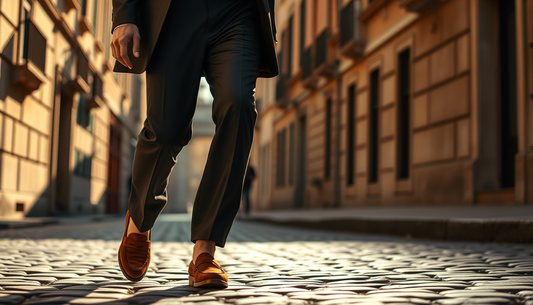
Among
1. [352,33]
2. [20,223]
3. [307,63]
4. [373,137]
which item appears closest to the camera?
[20,223]

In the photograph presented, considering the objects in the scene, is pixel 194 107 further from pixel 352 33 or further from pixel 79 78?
pixel 79 78

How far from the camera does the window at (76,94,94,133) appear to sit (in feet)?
50.3

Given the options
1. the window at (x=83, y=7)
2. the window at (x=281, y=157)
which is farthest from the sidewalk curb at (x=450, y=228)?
the window at (x=281, y=157)

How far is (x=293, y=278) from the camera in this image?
2.92 m

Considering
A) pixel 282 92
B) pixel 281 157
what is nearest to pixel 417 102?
pixel 282 92

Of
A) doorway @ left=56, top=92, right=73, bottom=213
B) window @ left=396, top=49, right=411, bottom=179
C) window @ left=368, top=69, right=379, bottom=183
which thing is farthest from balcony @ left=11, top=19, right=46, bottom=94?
window @ left=368, top=69, right=379, bottom=183

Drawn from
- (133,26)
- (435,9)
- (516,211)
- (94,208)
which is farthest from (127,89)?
(133,26)

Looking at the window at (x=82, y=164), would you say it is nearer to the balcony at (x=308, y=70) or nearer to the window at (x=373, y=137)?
the balcony at (x=308, y=70)

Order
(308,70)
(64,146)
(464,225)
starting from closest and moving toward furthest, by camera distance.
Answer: (464,225) → (64,146) → (308,70)

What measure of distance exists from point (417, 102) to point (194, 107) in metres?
8.21

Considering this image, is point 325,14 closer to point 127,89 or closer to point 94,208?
point 94,208

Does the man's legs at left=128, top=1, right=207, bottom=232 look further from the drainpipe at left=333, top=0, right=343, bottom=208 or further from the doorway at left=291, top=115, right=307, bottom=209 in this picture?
the doorway at left=291, top=115, right=307, bottom=209

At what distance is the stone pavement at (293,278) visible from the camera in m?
2.24

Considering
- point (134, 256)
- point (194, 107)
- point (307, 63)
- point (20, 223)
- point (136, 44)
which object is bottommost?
point (20, 223)
